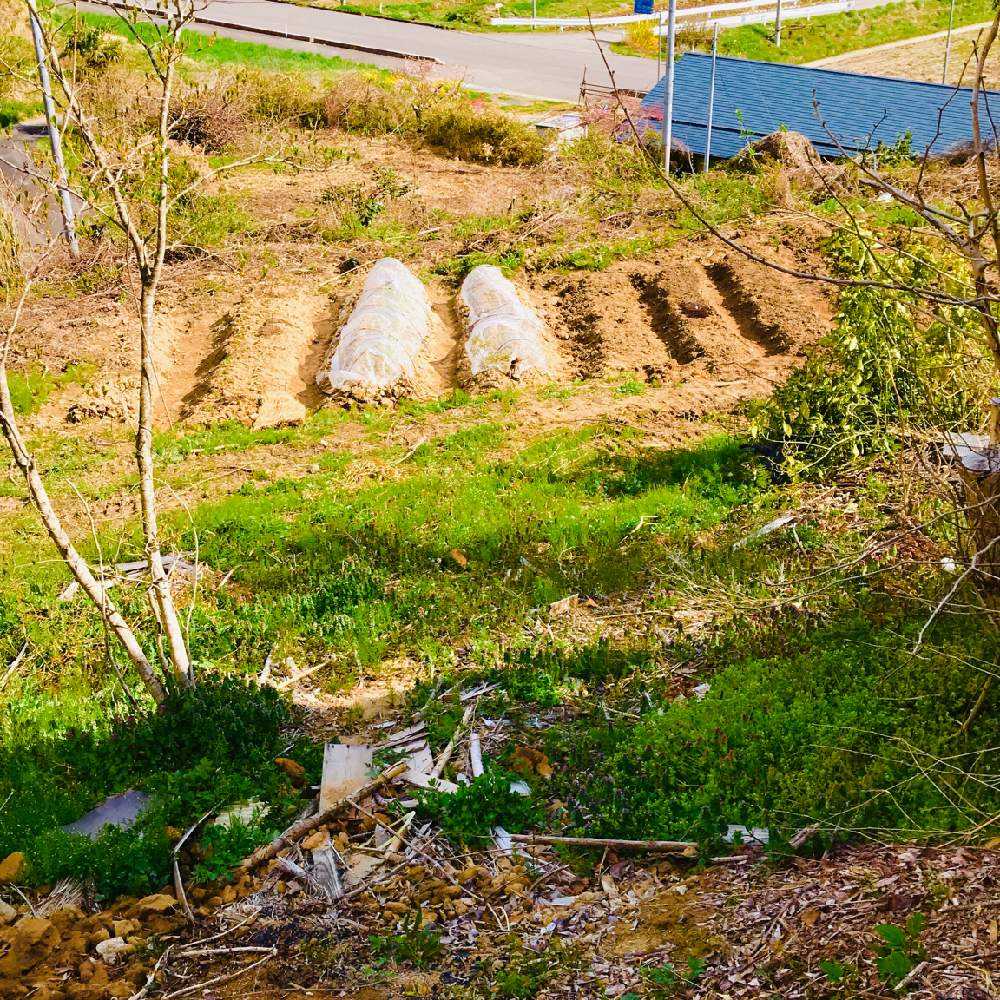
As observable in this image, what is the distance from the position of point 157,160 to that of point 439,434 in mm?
5155

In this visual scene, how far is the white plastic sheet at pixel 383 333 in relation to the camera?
37.1ft

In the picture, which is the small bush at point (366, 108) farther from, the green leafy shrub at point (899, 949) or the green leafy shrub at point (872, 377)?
the green leafy shrub at point (899, 949)

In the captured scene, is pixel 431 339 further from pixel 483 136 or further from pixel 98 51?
pixel 98 51

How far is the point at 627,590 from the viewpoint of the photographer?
7.50m

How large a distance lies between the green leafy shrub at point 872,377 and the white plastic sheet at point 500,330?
3.49 metres

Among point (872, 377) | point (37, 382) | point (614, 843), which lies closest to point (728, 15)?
point (37, 382)

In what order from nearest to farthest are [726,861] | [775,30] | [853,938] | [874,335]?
[853,938]
[726,861]
[874,335]
[775,30]

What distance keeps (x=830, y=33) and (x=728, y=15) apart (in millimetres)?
3529

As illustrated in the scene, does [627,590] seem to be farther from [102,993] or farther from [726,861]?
[102,993]

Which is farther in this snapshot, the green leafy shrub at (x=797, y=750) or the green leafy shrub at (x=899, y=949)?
the green leafy shrub at (x=797, y=750)

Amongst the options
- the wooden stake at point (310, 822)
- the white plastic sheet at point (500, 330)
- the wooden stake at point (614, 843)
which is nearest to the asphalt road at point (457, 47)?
the white plastic sheet at point (500, 330)

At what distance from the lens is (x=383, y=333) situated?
11.9m

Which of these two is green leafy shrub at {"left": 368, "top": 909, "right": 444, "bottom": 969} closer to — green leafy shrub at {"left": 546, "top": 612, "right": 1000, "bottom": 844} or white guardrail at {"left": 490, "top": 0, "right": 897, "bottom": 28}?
green leafy shrub at {"left": 546, "top": 612, "right": 1000, "bottom": 844}

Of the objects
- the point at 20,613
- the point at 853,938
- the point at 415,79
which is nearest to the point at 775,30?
the point at 415,79
